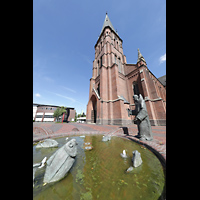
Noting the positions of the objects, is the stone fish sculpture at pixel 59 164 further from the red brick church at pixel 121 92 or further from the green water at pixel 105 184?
the red brick church at pixel 121 92

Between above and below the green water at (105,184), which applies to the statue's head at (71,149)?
above

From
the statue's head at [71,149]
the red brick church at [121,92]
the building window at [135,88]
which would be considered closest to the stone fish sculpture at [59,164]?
the statue's head at [71,149]

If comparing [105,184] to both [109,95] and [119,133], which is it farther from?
[109,95]

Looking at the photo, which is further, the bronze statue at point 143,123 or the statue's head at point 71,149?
the bronze statue at point 143,123

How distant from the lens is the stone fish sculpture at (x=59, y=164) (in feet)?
4.96

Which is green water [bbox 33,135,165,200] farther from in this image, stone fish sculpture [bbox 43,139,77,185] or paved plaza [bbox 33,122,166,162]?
paved plaza [bbox 33,122,166,162]

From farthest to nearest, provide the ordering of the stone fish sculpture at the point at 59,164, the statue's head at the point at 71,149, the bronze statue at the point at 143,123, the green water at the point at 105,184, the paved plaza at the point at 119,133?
1. the bronze statue at the point at 143,123
2. the paved plaza at the point at 119,133
3. the statue's head at the point at 71,149
4. the stone fish sculpture at the point at 59,164
5. the green water at the point at 105,184

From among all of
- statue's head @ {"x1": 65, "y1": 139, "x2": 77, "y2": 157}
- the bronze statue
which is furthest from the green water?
the bronze statue

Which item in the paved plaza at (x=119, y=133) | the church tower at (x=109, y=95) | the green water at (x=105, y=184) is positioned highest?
the church tower at (x=109, y=95)

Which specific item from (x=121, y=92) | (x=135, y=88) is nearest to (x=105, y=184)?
(x=121, y=92)
